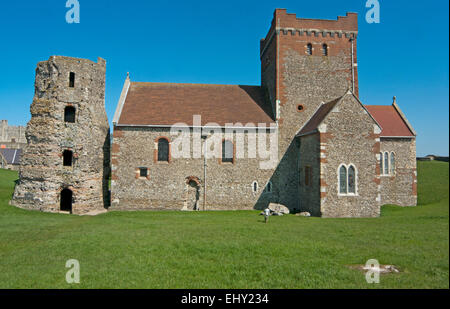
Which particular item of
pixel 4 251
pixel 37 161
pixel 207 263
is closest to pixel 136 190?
pixel 37 161

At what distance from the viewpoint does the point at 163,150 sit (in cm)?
2206

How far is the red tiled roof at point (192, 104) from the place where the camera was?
22.4m

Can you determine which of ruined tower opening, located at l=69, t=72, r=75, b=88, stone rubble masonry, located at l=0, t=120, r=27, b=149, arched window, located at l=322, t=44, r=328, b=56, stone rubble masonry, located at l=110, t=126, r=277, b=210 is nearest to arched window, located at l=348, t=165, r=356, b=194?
stone rubble masonry, located at l=110, t=126, r=277, b=210

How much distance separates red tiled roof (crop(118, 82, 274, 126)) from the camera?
883 inches

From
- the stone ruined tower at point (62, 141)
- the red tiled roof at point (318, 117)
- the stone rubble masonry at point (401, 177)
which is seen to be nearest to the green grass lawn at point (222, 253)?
the stone ruined tower at point (62, 141)

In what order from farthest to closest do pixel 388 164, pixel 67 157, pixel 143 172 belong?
1. pixel 388 164
2. pixel 67 157
3. pixel 143 172

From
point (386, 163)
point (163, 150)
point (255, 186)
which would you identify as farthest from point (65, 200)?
point (386, 163)

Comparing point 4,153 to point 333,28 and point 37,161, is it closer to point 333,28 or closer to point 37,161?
point 37,161

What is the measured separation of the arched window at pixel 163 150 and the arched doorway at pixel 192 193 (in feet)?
8.31

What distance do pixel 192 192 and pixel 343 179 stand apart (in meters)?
11.1

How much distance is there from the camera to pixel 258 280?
748 cm

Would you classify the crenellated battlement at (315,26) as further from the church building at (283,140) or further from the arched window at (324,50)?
the arched window at (324,50)

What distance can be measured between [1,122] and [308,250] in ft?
246

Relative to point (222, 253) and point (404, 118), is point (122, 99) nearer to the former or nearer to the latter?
point (222, 253)
